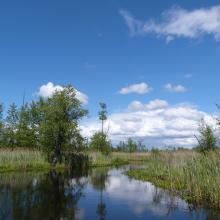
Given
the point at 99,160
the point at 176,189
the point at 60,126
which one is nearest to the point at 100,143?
the point at 99,160

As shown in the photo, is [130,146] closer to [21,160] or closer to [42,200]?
[21,160]

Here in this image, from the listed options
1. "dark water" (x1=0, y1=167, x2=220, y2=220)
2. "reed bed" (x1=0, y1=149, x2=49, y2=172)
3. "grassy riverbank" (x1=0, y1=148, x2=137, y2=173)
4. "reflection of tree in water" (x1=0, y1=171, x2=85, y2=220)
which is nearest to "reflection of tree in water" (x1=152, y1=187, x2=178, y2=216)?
"dark water" (x1=0, y1=167, x2=220, y2=220)

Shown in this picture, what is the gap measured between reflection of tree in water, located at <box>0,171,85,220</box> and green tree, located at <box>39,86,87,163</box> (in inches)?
892

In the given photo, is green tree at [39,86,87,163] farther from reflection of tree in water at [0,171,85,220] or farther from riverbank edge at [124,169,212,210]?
reflection of tree in water at [0,171,85,220]

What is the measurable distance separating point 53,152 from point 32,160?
4967 mm

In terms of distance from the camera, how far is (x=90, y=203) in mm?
22344

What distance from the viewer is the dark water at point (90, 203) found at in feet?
60.1

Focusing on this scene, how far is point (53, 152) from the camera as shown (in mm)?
53719

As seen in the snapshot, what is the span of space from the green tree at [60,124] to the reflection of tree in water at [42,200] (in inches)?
892

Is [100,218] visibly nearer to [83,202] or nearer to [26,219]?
[26,219]

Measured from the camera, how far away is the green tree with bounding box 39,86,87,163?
5350 cm

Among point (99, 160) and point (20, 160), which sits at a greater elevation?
point (99, 160)

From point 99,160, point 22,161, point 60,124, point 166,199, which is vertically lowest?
point 166,199

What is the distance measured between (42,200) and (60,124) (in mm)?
31717
